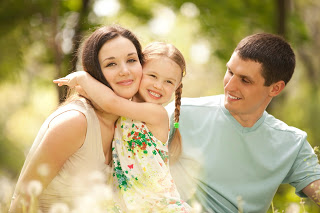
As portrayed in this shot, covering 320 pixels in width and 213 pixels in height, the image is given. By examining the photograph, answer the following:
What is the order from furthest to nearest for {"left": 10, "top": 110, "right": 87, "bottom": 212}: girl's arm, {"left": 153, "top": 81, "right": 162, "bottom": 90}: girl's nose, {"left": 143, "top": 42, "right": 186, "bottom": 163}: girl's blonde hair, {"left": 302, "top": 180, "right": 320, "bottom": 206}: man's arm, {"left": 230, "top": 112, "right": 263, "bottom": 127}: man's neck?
{"left": 230, "top": 112, "right": 263, "bottom": 127}: man's neck < {"left": 302, "top": 180, "right": 320, "bottom": 206}: man's arm < {"left": 143, "top": 42, "right": 186, "bottom": 163}: girl's blonde hair < {"left": 153, "top": 81, "right": 162, "bottom": 90}: girl's nose < {"left": 10, "top": 110, "right": 87, "bottom": 212}: girl's arm

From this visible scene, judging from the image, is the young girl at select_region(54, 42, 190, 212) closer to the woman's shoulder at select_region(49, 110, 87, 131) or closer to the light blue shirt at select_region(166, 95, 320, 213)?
the woman's shoulder at select_region(49, 110, 87, 131)

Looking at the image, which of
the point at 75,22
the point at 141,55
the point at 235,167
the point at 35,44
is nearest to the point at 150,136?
the point at 141,55

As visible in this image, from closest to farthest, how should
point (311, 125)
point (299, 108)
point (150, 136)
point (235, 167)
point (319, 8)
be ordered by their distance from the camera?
point (150, 136), point (235, 167), point (311, 125), point (299, 108), point (319, 8)

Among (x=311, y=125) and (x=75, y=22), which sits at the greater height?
(x=75, y=22)

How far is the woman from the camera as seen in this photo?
100 inches

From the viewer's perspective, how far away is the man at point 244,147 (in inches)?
136

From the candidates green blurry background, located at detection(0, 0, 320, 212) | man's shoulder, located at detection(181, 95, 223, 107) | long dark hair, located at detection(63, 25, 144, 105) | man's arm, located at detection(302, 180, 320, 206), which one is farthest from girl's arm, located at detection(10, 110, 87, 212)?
green blurry background, located at detection(0, 0, 320, 212)

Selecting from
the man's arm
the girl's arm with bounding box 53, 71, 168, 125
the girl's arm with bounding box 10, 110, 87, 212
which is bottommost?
the man's arm

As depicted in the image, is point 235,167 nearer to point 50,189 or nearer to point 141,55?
point 141,55

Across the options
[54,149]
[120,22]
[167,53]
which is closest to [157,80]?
[167,53]

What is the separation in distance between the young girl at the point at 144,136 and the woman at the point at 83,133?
0.24ft

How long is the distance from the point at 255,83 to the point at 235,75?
187 mm

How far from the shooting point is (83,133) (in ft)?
8.68

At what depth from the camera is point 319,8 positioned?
1764 centimetres
